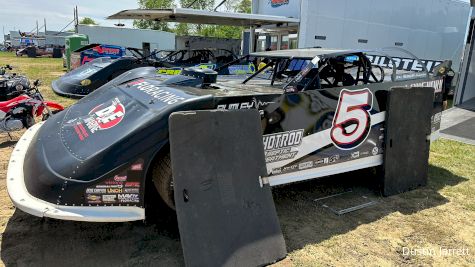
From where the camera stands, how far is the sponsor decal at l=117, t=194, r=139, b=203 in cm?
277

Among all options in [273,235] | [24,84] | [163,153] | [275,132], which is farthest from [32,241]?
[24,84]

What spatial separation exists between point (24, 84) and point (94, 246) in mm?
4319

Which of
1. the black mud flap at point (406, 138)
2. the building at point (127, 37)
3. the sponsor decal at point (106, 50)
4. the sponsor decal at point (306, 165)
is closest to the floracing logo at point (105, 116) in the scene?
the sponsor decal at point (306, 165)

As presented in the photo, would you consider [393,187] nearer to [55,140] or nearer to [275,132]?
[275,132]

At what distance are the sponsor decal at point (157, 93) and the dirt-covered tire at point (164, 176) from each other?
426 millimetres

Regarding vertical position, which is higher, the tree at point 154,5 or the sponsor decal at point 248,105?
the tree at point 154,5

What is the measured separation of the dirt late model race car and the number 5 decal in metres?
0.01

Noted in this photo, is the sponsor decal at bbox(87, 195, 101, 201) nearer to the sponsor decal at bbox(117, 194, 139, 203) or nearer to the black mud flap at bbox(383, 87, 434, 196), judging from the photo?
the sponsor decal at bbox(117, 194, 139, 203)

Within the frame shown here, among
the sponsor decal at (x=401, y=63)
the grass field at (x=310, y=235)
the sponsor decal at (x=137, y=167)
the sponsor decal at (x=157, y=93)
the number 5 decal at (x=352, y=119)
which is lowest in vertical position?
the grass field at (x=310, y=235)

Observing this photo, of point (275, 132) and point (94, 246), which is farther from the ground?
point (275, 132)

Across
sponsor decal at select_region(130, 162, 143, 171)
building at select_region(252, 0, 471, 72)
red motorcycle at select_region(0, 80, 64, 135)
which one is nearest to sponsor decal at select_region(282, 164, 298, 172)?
sponsor decal at select_region(130, 162, 143, 171)

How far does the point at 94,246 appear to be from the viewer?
117 inches

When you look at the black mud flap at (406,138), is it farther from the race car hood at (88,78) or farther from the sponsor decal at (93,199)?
the race car hood at (88,78)

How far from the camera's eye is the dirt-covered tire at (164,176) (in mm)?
2971
